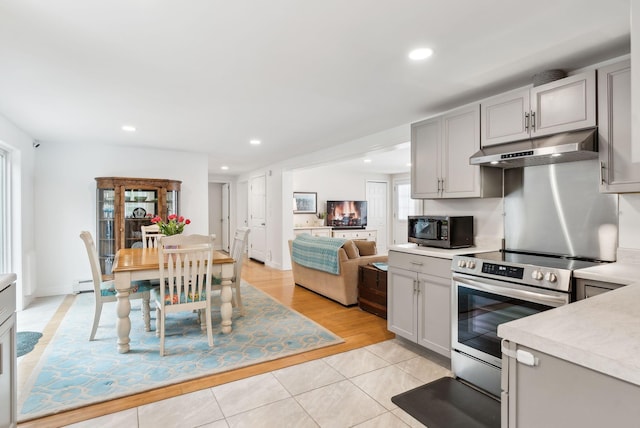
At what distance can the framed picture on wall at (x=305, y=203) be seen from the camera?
27.4ft

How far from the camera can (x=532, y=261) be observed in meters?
2.35

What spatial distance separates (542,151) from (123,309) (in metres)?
3.51

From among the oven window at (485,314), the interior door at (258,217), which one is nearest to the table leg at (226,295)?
the oven window at (485,314)

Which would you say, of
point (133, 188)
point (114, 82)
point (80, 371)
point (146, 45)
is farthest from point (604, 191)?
point (133, 188)

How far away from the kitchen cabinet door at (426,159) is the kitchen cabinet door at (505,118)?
0.47 m

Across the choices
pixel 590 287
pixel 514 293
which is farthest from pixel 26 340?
pixel 590 287

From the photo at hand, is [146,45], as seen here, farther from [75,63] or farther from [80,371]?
[80,371]

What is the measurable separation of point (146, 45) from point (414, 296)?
9.04 ft

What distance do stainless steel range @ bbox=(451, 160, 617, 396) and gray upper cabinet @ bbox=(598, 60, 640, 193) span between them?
1.15 ft

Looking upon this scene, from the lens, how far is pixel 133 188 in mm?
5258

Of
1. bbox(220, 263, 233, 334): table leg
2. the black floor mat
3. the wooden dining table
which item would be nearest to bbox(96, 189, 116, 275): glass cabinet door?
the wooden dining table

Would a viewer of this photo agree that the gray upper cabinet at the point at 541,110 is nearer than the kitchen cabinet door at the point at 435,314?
Yes

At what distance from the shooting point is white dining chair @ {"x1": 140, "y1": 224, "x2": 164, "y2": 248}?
486 centimetres

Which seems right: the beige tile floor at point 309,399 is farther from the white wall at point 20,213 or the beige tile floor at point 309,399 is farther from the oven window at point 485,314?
the white wall at point 20,213
